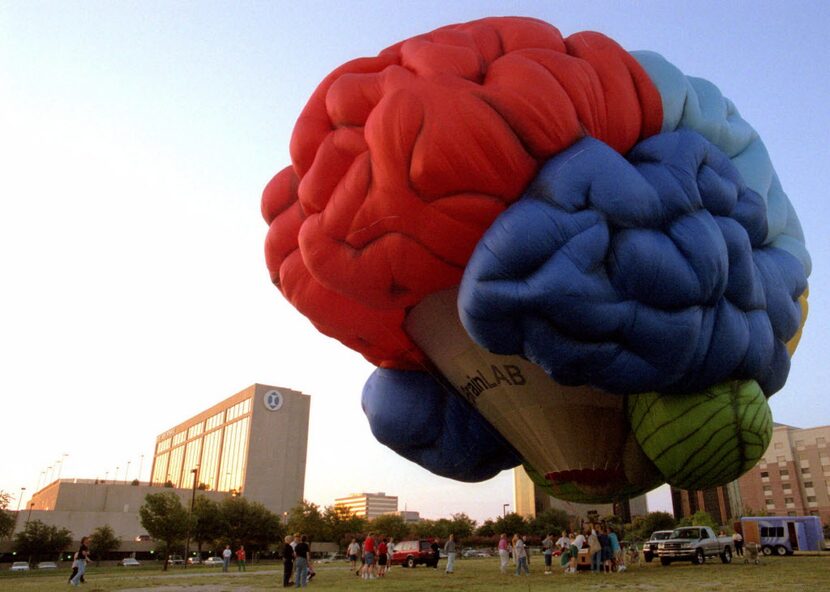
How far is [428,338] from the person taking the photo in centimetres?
1130

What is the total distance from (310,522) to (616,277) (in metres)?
59.7

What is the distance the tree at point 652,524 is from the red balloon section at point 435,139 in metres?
76.7

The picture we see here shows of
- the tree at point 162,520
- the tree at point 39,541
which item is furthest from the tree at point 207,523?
the tree at point 162,520

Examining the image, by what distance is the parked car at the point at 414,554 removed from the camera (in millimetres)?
26094

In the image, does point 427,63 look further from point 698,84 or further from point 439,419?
point 439,419

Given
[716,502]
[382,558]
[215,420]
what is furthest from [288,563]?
[215,420]

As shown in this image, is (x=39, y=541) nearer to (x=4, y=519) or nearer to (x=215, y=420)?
(x=4, y=519)

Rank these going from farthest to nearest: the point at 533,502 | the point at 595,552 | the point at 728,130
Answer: the point at 533,502 < the point at 595,552 < the point at 728,130

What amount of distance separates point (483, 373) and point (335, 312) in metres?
2.82

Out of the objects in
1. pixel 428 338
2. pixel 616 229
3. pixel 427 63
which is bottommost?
pixel 428 338

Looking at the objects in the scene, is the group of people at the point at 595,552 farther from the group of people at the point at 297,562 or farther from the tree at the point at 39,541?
the tree at the point at 39,541

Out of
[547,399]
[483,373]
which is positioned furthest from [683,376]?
[483,373]

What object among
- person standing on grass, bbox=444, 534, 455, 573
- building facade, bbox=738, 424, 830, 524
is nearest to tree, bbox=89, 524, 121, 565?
person standing on grass, bbox=444, 534, 455, 573

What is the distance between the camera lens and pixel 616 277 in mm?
8969
